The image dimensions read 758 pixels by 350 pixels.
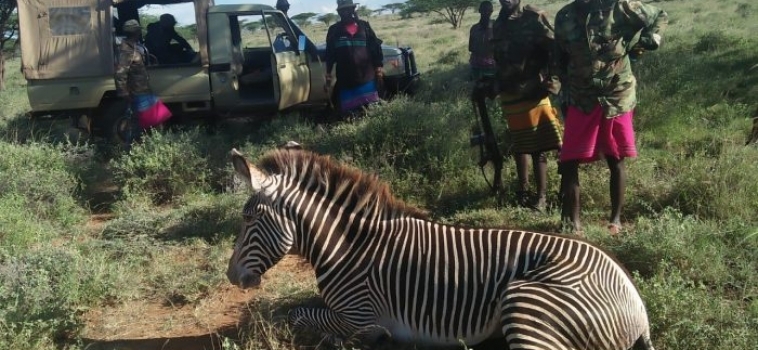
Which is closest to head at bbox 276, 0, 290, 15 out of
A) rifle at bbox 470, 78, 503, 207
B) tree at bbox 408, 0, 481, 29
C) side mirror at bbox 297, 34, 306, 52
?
side mirror at bbox 297, 34, 306, 52

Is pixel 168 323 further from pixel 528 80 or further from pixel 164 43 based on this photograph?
pixel 164 43

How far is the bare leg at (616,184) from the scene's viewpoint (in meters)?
4.64

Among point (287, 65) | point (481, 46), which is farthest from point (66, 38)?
point (481, 46)

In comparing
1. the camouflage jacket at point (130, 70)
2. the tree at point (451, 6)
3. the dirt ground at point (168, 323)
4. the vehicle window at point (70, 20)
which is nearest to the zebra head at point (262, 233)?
the dirt ground at point (168, 323)

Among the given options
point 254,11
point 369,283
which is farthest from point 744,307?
point 254,11

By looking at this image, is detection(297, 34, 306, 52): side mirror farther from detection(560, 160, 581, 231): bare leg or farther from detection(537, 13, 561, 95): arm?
detection(560, 160, 581, 231): bare leg

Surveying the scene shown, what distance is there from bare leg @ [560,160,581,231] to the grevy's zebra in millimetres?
1677

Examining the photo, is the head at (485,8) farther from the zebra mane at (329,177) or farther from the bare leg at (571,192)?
the zebra mane at (329,177)

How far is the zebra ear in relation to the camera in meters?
3.11

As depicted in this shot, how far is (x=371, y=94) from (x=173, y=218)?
2.99m

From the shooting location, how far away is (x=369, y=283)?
3330mm

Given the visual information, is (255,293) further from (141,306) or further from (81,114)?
(81,114)

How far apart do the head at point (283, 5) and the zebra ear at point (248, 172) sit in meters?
6.94

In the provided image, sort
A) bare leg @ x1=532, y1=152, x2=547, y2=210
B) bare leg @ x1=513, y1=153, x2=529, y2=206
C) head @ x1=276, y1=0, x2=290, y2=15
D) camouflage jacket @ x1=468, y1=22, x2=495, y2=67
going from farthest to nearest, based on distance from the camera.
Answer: head @ x1=276, y1=0, x2=290, y2=15
camouflage jacket @ x1=468, y1=22, x2=495, y2=67
bare leg @ x1=513, y1=153, x2=529, y2=206
bare leg @ x1=532, y1=152, x2=547, y2=210
